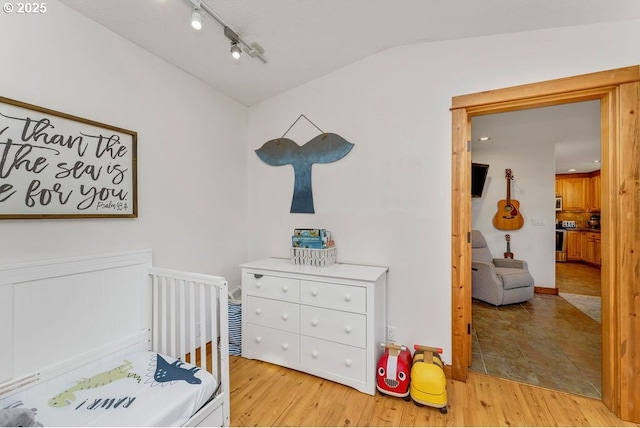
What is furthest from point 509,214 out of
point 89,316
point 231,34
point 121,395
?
point 89,316

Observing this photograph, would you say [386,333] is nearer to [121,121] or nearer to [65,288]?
[65,288]

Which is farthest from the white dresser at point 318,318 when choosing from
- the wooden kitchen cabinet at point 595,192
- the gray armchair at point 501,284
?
the wooden kitchen cabinet at point 595,192

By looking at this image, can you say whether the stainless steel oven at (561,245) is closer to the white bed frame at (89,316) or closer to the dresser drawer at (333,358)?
the dresser drawer at (333,358)

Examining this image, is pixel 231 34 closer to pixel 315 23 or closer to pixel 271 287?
pixel 315 23

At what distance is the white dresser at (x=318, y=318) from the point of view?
6.30ft

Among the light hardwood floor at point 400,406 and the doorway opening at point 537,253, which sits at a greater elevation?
the doorway opening at point 537,253

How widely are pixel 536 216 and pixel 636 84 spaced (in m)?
3.19

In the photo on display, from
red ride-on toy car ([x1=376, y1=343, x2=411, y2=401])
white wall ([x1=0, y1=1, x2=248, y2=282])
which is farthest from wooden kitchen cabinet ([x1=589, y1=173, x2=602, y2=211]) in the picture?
white wall ([x1=0, y1=1, x2=248, y2=282])

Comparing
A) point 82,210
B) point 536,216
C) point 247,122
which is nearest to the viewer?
point 82,210

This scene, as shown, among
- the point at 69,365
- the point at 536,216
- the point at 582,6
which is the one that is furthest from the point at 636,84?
the point at 69,365

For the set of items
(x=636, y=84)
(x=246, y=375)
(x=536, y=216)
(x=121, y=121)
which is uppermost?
(x=636, y=84)

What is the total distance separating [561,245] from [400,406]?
7358 mm

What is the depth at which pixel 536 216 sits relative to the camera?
4.29 meters

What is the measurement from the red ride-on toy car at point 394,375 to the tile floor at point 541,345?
29.3 inches
